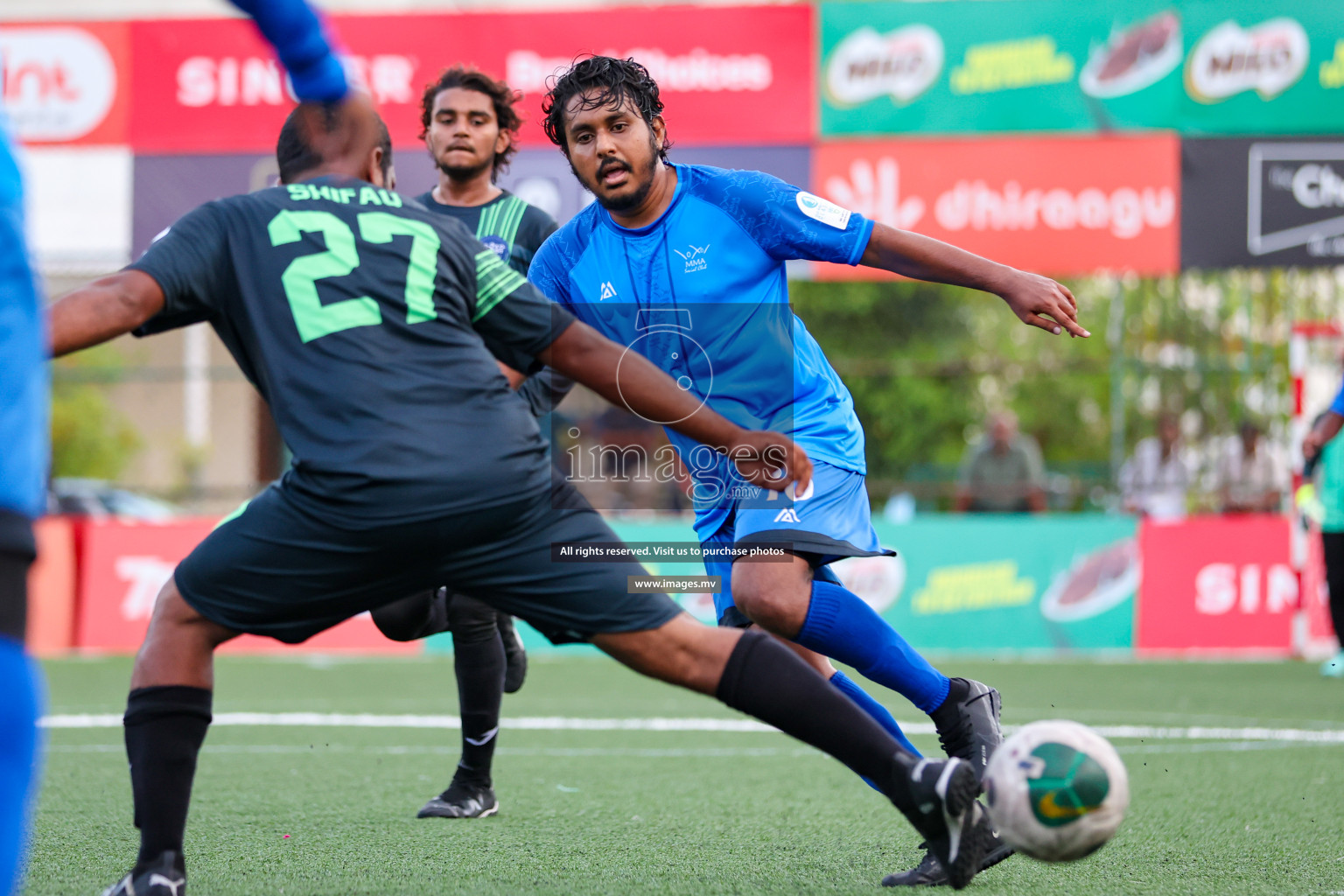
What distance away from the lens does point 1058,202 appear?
37.8 feet

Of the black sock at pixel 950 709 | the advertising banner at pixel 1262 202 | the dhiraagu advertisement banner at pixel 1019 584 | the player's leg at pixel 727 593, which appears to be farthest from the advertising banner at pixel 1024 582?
Result: the black sock at pixel 950 709

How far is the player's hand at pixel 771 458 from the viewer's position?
3145mm

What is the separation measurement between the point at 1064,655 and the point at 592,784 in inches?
292

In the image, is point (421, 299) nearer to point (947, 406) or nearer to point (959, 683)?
point (959, 683)

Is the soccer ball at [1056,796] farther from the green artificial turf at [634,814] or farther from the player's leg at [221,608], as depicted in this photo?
the player's leg at [221,608]

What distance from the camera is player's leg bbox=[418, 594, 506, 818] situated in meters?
4.83

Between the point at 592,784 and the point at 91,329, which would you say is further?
the point at 592,784

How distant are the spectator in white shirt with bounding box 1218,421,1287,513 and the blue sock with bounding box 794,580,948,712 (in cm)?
1036

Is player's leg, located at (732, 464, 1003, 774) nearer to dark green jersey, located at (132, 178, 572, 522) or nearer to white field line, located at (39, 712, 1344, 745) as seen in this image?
dark green jersey, located at (132, 178, 572, 522)

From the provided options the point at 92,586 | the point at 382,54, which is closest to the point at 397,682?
the point at 92,586

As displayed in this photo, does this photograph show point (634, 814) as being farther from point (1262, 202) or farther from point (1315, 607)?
point (1315, 607)

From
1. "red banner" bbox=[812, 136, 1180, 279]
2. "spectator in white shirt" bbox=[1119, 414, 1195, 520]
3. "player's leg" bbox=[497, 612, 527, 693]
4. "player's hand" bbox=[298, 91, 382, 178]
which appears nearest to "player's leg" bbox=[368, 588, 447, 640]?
"player's leg" bbox=[497, 612, 527, 693]

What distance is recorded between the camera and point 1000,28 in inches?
455

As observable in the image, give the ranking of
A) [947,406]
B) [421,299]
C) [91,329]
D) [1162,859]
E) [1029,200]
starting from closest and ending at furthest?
[91,329], [421,299], [1162,859], [1029,200], [947,406]
